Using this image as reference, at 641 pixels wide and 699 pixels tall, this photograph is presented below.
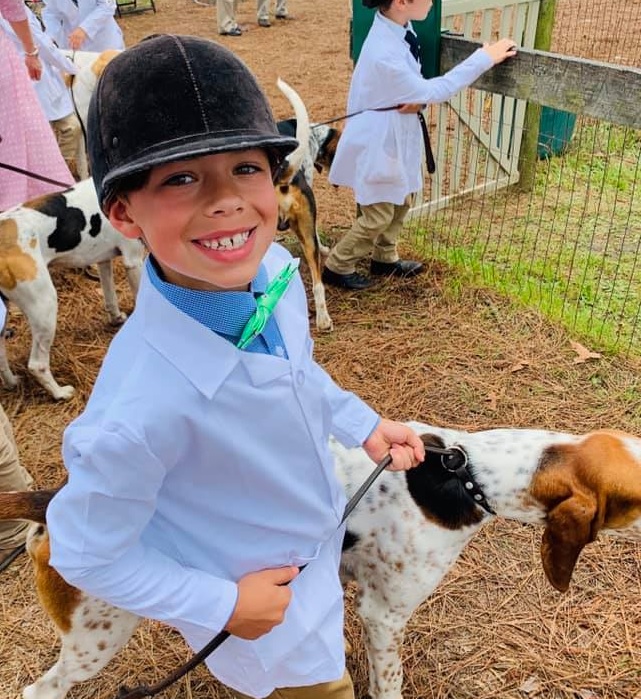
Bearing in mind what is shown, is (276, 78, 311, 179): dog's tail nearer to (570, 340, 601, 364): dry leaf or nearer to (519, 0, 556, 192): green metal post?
(570, 340, 601, 364): dry leaf

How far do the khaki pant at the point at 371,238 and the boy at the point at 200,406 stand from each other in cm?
370

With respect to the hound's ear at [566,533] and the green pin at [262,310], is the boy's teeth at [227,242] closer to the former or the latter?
the green pin at [262,310]

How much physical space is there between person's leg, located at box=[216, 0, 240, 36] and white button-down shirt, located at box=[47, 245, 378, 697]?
47.0ft

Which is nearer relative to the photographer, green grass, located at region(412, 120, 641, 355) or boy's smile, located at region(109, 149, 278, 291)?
boy's smile, located at region(109, 149, 278, 291)

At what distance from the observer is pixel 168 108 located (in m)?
1.30

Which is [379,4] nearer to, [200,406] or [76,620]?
[200,406]

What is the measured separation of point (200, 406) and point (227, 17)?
1495 centimetres

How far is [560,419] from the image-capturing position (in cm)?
406

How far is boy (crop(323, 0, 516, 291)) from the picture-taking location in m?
4.65

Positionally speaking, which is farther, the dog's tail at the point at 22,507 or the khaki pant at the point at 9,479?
the khaki pant at the point at 9,479

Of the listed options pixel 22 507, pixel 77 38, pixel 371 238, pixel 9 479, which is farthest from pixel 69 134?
pixel 22 507

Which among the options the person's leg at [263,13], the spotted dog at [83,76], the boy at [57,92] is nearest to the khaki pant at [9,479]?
the boy at [57,92]

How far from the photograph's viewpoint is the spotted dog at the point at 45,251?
4262 millimetres

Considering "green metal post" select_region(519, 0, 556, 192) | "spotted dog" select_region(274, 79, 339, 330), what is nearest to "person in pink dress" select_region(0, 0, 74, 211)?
"spotted dog" select_region(274, 79, 339, 330)
